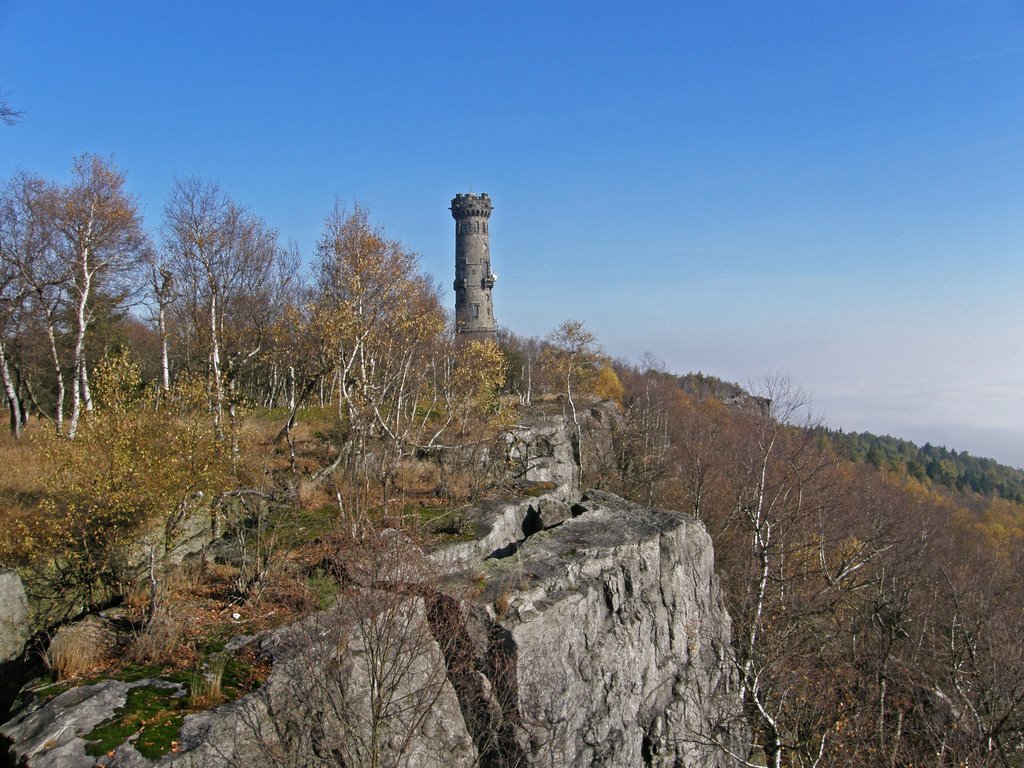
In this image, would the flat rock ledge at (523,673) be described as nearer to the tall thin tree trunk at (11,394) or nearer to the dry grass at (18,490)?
the dry grass at (18,490)

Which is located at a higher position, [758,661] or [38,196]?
[38,196]

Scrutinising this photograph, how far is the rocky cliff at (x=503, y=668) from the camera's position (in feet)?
30.1

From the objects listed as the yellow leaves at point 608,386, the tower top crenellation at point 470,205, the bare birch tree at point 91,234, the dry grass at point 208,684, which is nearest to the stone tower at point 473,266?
the tower top crenellation at point 470,205

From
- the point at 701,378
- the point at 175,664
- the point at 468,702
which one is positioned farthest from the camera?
the point at 701,378

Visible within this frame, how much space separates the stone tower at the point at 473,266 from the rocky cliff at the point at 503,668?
40.8 m

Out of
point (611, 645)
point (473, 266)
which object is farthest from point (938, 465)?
point (611, 645)

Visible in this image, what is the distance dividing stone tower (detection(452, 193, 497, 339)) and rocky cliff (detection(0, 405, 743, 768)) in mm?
40759

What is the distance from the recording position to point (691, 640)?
17516 millimetres

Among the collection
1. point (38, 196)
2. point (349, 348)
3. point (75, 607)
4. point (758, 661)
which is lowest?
point (758, 661)

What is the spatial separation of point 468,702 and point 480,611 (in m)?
1.67

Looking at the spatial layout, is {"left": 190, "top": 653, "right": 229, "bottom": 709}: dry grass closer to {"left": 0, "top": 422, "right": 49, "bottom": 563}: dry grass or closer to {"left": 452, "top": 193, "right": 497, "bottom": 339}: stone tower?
{"left": 0, "top": 422, "right": 49, "bottom": 563}: dry grass

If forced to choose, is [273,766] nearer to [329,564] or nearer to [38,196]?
[329,564]

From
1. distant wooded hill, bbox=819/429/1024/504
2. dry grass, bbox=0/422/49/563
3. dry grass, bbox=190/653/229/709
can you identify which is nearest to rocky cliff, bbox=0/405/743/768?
dry grass, bbox=190/653/229/709

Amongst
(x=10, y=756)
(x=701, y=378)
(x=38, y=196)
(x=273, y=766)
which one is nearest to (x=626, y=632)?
→ (x=273, y=766)
